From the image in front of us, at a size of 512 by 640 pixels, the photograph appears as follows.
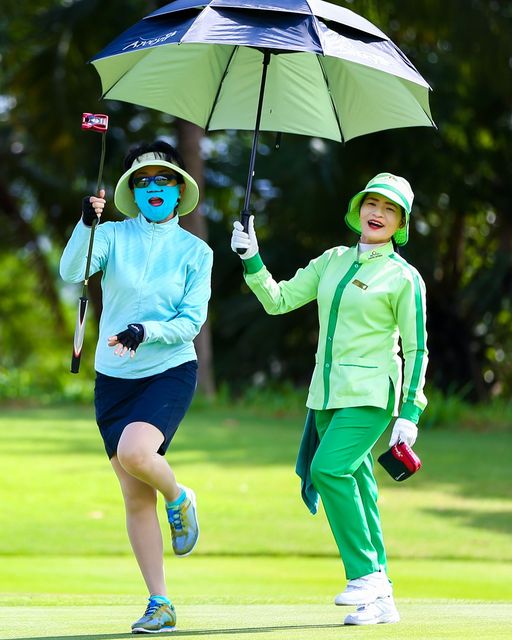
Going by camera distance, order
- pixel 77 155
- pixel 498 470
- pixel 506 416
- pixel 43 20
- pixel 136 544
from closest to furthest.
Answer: pixel 136 544
pixel 498 470
pixel 506 416
pixel 43 20
pixel 77 155

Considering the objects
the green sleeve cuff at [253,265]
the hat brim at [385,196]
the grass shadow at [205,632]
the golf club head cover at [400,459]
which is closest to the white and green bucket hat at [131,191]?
the green sleeve cuff at [253,265]

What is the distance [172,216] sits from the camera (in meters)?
5.45

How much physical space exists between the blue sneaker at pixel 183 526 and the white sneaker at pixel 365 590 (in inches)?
25.0

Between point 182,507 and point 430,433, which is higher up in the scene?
point 182,507

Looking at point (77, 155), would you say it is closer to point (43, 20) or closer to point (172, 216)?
point (43, 20)

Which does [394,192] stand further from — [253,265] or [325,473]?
[325,473]

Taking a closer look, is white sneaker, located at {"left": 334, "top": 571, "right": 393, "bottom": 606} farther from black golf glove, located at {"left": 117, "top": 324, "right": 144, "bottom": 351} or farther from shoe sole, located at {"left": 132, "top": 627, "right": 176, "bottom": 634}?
black golf glove, located at {"left": 117, "top": 324, "right": 144, "bottom": 351}

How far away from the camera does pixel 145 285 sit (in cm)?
521

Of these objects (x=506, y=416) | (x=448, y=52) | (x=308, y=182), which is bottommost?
(x=506, y=416)

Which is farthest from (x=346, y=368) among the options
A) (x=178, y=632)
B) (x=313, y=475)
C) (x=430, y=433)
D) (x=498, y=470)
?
(x=430, y=433)

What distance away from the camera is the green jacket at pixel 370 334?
5.34 meters

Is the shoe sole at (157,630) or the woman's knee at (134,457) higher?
the woman's knee at (134,457)

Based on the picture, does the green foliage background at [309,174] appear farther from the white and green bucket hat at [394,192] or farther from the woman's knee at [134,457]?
the woman's knee at [134,457]

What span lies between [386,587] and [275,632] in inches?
26.4
